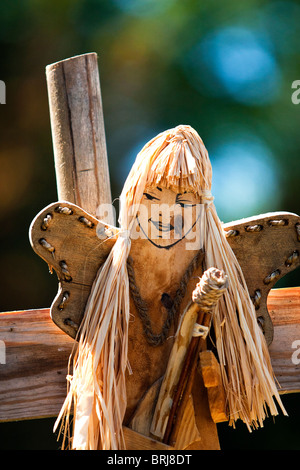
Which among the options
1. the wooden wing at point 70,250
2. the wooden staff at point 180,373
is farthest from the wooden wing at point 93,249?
the wooden staff at point 180,373

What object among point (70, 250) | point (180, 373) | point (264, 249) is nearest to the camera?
point (180, 373)

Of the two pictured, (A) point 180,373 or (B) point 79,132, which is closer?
(A) point 180,373

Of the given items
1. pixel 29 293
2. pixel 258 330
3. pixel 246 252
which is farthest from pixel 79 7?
pixel 258 330

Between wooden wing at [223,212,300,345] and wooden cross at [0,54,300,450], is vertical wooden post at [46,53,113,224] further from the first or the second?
wooden wing at [223,212,300,345]

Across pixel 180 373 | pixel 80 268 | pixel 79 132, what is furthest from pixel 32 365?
pixel 79 132

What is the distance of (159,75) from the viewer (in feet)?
7.91

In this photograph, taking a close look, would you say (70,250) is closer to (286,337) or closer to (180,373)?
(180,373)

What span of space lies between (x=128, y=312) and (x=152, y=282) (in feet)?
0.29

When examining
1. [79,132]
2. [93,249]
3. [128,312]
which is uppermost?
[79,132]

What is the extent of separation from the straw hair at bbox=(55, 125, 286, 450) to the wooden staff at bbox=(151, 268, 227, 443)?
0.08 m

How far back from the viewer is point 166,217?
4.71 ft

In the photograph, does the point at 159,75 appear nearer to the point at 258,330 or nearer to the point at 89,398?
the point at 258,330

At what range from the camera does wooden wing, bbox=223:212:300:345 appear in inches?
59.0

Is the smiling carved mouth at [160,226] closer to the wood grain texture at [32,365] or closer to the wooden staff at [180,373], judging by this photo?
the wooden staff at [180,373]
